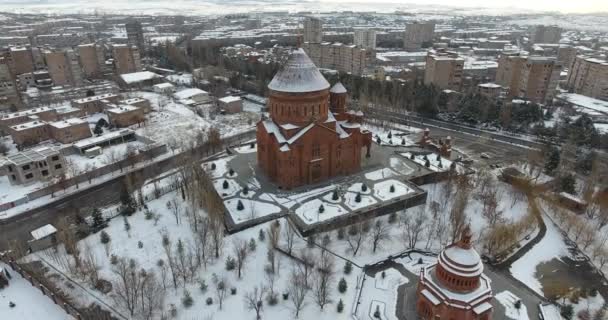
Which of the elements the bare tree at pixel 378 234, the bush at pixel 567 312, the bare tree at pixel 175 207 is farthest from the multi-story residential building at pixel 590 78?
the bare tree at pixel 175 207

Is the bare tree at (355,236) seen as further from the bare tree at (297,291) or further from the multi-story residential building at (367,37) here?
the multi-story residential building at (367,37)

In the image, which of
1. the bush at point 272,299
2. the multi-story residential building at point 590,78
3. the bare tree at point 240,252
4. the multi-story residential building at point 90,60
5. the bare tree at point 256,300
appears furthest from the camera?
the multi-story residential building at point 90,60

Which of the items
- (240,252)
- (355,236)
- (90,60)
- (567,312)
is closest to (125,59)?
(90,60)

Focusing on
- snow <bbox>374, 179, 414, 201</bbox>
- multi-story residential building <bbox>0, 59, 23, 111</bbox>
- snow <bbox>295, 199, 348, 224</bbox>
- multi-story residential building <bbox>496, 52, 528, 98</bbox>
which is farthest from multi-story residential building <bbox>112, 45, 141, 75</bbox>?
multi-story residential building <bbox>496, 52, 528, 98</bbox>

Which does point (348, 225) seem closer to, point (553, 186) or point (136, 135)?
point (553, 186)

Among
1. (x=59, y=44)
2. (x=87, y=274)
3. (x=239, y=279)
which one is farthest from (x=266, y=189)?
(x=59, y=44)

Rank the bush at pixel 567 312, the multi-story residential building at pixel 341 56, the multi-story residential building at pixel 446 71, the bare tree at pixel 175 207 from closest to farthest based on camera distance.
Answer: the bush at pixel 567 312, the bare tree at pixel 175 207, the multi-story residential building at pixel 446 71, the multi-story residential building at pixel 341 56
